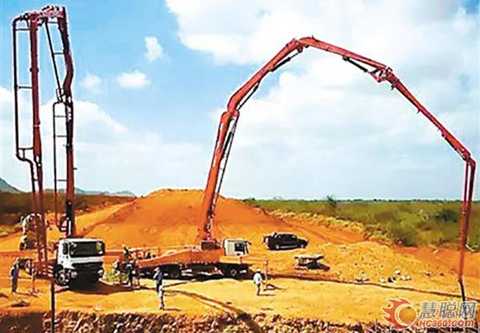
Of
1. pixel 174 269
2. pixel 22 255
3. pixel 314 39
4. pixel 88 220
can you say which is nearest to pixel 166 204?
pixel 88 220

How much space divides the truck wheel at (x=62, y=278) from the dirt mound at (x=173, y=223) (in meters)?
15.3

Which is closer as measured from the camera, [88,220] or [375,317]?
[375,317]

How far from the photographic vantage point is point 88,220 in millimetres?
53469

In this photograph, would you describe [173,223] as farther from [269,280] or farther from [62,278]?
[62,278]

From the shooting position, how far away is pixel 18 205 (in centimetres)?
7044

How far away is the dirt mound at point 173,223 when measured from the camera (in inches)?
1857

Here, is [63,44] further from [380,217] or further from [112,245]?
[380,217]

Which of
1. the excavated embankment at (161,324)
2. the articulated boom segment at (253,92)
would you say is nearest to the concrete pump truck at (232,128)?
the articulated boom segment at (253,92)

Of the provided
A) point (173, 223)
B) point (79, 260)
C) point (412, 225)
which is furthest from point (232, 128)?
point (412, 225)

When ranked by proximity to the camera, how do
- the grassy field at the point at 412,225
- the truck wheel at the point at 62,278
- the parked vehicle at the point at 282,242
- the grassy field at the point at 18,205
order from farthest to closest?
the grassy field at the point at 18,205
the grassy field at the point at 412,225
the parked vehicle at the point at 282,242
the truck wheel at the point at 62,278

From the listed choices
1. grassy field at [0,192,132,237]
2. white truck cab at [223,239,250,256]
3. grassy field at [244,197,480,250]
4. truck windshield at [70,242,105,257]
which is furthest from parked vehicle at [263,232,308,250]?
grassy field at [0,192,132,237]

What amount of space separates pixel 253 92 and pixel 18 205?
4402 cm

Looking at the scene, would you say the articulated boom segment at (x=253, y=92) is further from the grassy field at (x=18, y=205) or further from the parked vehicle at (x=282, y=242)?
the grassy field at (x=18, y=205)

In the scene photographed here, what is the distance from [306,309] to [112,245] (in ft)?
74.4
